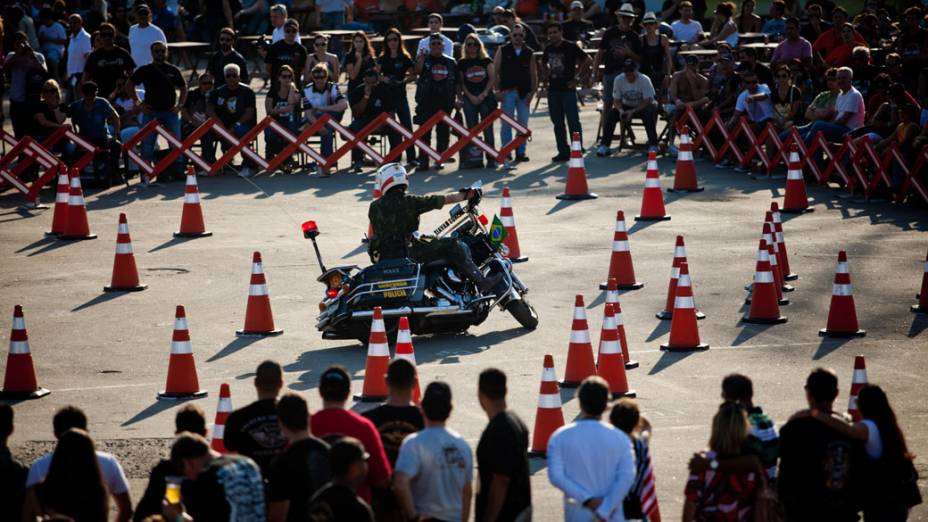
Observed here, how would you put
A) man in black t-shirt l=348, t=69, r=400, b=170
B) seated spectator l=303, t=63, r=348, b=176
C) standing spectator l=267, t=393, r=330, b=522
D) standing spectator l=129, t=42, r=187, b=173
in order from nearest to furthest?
standing spectator l=267, t=393, r=330, b=522 < standing spectator l=129, t=42, r=187, b=173 < seated spectator l=303, t=63, r=348, b=176 < man in black t-shirt l=348, t=69, r=400, b=170

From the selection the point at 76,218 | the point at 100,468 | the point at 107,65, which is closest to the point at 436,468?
the point at 100,468

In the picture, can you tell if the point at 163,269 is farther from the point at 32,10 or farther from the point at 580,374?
the point at 32,10

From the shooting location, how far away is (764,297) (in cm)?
1459

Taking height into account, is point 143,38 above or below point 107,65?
above

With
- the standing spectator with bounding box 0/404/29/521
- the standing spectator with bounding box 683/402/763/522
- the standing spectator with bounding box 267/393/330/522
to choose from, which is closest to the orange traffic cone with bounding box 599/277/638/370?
the standing spectator with bounding box 683/402/763/522

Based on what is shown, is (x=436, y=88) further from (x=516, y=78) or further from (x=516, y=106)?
(x=516, y=106)

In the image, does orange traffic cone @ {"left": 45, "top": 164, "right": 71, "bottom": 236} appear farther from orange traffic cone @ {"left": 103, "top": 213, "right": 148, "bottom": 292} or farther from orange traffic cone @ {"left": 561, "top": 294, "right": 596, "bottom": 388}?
orange traffic cone @ {"left": 561, "top": 294, "right": 596, "bottom": 388}

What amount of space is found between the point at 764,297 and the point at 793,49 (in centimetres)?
1252

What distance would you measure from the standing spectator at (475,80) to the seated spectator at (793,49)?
16.0 feet

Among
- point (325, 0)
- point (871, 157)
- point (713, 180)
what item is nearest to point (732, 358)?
point (871, 157)

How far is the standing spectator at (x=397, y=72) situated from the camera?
24.8m

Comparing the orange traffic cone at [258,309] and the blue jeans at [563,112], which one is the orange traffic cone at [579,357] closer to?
the orange traffic cone at [258,309]

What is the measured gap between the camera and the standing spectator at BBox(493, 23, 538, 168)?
2483 centimetres

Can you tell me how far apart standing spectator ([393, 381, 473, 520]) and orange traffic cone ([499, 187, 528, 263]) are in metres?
9.56
